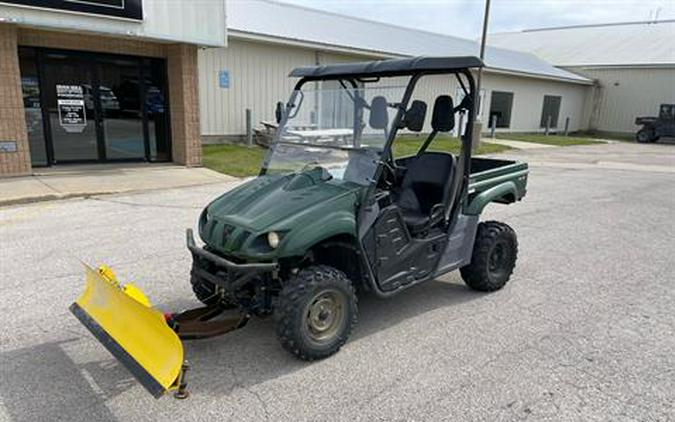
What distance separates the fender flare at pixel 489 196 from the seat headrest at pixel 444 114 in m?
0.75

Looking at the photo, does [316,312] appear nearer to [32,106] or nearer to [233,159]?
[32,106]

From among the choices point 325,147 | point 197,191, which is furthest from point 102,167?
point 325,147

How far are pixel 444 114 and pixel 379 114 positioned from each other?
544mm

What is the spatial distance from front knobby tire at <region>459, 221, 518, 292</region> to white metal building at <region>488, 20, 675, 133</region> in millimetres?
29029

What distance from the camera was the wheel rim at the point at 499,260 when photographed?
4578mm

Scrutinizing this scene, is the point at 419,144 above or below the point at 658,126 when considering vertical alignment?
above

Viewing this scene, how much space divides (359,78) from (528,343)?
91.5 inches

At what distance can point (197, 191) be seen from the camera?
29.7 ft

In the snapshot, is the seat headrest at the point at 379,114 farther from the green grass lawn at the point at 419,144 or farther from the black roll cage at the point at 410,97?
the green grass lawn at the point at 419,144

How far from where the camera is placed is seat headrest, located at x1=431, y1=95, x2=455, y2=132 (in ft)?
12.5

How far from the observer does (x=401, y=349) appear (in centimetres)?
351

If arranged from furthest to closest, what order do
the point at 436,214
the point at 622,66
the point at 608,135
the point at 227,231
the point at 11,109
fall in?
the point at 608,135 < the point at 622,66 < the point at 11,109 < the point at 436,214 < the point at 227,231

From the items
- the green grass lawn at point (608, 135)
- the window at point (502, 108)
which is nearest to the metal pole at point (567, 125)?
the green grass lawn at point (608, 135)

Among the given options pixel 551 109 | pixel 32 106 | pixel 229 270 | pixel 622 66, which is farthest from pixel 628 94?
pixel 229 270
